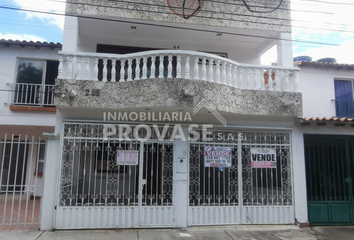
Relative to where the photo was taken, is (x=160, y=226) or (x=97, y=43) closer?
(x=160, y=226)

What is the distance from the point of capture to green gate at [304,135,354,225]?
20.8 feet

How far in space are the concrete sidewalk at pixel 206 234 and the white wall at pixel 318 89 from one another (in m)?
4.35

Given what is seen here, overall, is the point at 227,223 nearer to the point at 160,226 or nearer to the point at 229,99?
the point at 160,226

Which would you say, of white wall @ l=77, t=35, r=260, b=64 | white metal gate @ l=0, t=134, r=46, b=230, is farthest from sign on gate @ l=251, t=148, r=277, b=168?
white metal gate @ l=0, t=134, r=46, b=230

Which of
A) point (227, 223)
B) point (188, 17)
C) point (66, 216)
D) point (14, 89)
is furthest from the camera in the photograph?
point (14, 89)

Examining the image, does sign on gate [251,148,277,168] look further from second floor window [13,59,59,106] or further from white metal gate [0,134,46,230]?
second floor window [13,59,59,106]

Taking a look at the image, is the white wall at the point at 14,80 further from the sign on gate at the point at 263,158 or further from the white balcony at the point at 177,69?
the sign on gate at the point at 263,158

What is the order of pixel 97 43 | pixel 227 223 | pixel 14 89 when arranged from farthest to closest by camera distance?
pixel 14 89 < pixel 97 43 < pixel 227 223

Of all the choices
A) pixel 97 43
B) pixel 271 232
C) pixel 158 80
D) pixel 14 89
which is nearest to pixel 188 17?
pixel 158 80

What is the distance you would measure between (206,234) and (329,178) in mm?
3544

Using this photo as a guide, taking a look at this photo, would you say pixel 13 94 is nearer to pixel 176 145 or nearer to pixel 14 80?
pixel 14 80

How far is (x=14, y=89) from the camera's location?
918cm

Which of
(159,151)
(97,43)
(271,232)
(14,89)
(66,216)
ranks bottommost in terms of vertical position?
(271,232)

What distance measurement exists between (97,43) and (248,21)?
172 inches
